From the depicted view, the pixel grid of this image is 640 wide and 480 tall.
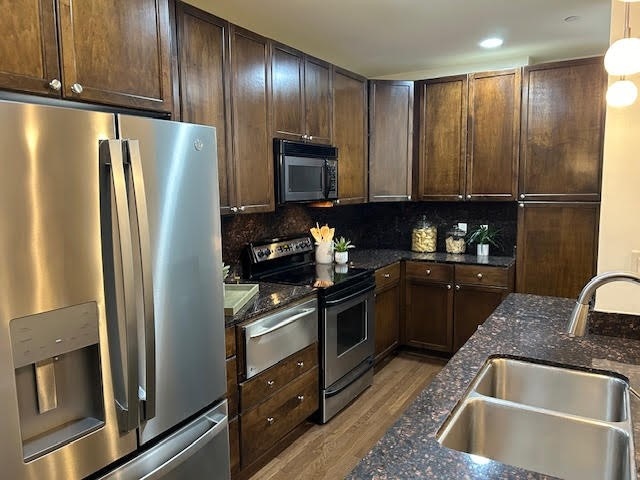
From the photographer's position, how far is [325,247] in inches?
138

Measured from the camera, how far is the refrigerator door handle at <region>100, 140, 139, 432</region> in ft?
4.31

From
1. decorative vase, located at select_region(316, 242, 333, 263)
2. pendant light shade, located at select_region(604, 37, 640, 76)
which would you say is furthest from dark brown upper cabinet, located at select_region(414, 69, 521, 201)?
pendant light shade, located at select_region(604, 37, 640, 76)

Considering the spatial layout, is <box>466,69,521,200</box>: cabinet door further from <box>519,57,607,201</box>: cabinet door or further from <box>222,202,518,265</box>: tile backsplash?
<box>222,202,518,265</box>: tile backsplash

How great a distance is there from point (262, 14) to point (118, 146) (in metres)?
1.85

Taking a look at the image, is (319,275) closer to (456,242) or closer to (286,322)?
(286,322)

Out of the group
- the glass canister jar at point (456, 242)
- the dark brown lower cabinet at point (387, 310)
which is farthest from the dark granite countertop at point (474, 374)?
the glass canister jar at point (456, 242)

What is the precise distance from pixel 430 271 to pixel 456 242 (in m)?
0.45

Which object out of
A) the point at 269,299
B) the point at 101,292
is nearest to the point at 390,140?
the point at 269,299

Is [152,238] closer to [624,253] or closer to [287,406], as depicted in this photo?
[287,406]

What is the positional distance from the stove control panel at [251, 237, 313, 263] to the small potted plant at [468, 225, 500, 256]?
1505 millimetres

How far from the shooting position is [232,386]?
6.89 feet

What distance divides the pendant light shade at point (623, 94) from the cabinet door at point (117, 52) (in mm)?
1630

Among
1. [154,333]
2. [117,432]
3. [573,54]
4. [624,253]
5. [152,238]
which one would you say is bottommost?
[117,432]

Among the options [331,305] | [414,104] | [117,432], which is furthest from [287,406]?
[414,104]
